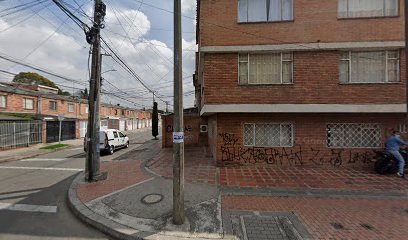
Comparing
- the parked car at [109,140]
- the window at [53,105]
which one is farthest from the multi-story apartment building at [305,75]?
the window at [53,105]

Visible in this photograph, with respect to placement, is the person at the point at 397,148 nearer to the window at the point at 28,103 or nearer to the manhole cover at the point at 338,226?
the manhole cover at the point at 338,226

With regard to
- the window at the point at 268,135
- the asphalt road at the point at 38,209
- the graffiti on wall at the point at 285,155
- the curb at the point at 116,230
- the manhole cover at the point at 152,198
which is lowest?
the asphalt road at the point at 38,209

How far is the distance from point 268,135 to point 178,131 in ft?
19.6

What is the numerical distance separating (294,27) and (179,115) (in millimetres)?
6909

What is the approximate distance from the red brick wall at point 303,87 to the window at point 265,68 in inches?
10.1

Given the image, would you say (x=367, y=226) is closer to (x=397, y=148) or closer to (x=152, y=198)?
(x=152, y=198)

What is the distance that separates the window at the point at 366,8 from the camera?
8367 mm

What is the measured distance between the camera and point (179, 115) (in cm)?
424

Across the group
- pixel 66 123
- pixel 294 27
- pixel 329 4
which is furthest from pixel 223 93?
pixel 66 123

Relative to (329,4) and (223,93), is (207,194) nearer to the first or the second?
(223,93)

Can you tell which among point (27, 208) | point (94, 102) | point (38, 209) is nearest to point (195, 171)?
point (94, 102)

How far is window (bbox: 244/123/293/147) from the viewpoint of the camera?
9.12 meters

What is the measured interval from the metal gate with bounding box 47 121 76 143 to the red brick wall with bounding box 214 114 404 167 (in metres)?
20.3

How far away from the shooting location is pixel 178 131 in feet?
13.9
